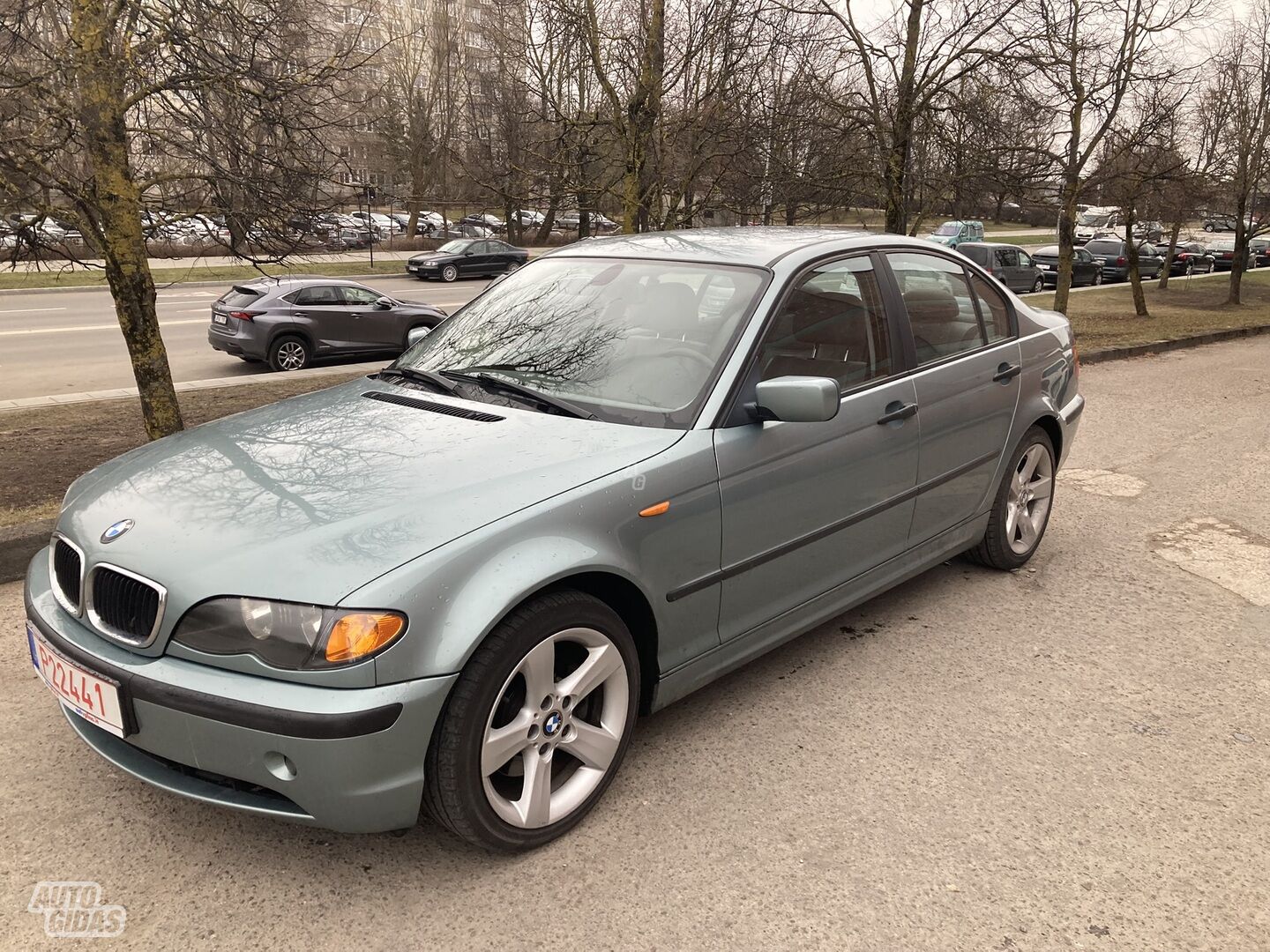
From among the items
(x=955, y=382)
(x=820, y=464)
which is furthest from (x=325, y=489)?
(x=955, y=382)

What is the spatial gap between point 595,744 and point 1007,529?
2697mm

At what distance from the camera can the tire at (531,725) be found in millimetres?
2441

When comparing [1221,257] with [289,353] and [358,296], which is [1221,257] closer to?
[358,296]

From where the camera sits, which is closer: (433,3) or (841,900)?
(841,900)

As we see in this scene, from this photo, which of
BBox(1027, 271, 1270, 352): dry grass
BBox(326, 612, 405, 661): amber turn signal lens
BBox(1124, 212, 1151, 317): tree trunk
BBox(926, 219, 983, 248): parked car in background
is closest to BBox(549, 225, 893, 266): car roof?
BBox(326, 612, 405, 661): amber turn signal lens

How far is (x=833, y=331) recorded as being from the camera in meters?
3.63

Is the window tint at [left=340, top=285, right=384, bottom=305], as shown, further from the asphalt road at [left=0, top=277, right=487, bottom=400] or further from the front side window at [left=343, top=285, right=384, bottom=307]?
the asphalt road at [left=0, top=277, right=487, bottom=400]

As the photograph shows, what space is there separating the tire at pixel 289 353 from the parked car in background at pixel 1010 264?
60.9ft

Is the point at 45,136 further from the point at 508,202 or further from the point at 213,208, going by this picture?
the point at 508,202

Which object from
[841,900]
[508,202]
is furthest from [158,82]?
[841,900]

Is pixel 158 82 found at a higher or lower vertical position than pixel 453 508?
higher

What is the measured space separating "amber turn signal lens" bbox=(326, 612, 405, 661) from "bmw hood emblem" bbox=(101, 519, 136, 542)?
0.80 m

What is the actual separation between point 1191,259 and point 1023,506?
3709 cm

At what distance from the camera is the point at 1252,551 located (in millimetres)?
5172
